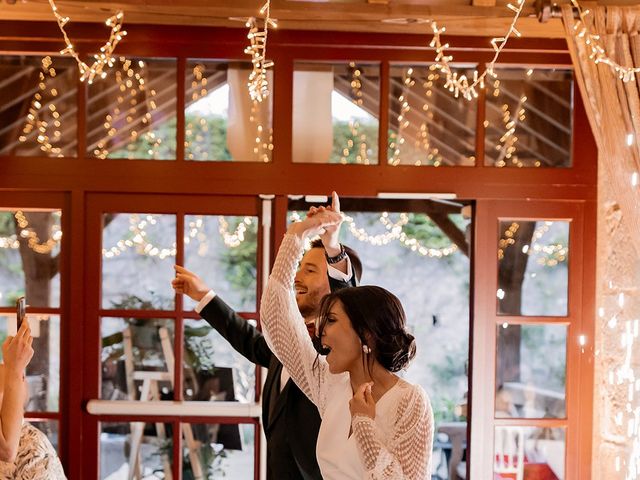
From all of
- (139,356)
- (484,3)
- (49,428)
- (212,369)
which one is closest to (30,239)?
(139,356)

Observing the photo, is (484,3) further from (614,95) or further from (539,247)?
(539,247)

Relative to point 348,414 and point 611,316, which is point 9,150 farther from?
point 611,316

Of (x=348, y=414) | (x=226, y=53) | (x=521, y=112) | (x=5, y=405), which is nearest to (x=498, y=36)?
(x=521, y=112)

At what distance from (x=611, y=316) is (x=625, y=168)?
66 centimetres

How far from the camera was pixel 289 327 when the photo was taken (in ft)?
7.46

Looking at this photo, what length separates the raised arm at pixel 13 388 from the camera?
286cm

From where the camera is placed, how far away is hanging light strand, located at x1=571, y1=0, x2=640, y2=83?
3.42 m

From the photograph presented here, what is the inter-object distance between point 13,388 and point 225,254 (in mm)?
1195

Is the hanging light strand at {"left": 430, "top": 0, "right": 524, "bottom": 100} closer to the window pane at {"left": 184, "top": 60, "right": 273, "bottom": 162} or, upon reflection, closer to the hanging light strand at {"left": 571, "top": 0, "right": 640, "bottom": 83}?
the hanging light strand at {"left": 571, "top": 0, "right": 640, "bottom": 83}

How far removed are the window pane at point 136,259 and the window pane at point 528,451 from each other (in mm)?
1621

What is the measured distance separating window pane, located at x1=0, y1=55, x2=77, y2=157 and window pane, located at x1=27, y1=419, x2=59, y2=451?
1.18m

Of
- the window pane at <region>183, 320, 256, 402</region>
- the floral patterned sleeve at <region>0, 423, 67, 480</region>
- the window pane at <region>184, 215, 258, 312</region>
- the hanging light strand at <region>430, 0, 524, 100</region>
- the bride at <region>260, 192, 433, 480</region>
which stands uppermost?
the hanging light strand at <region>430, 0, 524, 100</region>

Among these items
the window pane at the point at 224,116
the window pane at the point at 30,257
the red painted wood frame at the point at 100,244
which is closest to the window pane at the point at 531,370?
the red painted wood frame at the point at 100,244

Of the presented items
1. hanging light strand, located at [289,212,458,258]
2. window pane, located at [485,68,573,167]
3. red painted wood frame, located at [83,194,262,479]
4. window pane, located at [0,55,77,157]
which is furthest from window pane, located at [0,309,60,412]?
hanging light strand, located at [289,212,458,258]
